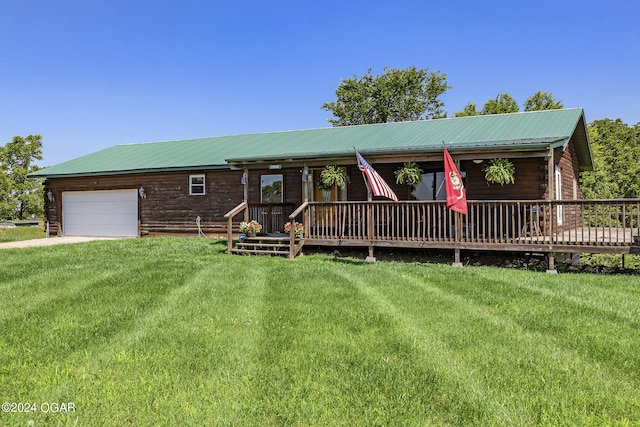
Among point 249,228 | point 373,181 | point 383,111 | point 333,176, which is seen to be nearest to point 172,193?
point 249,228

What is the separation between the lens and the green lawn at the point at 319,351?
300cm

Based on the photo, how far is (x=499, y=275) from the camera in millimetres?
8242

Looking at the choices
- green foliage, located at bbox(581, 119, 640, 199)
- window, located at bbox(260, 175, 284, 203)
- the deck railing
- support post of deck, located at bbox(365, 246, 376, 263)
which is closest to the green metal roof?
window, located at bbox(260, 175, 284, 203)

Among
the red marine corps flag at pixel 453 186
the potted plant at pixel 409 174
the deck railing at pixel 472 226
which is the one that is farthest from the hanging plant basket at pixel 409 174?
the red marine corps flag at pixel 453 186

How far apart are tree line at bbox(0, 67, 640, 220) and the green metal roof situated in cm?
1649

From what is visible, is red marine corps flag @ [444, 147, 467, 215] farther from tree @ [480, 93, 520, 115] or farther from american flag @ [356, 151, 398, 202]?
tree @ [480, 93, 520, 115]

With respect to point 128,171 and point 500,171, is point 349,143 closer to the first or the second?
point 500,171

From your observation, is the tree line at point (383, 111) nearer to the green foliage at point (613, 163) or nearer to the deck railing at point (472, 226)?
the green foliage at point (613, 163)

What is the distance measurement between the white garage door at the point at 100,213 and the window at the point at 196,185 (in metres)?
2.84

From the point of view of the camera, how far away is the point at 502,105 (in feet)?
101

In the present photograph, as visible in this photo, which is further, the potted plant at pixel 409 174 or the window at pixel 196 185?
the window at pixel 196 185

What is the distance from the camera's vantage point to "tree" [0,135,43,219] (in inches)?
1293

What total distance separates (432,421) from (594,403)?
1.30 meters

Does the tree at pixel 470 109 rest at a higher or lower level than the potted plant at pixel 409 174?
higher
